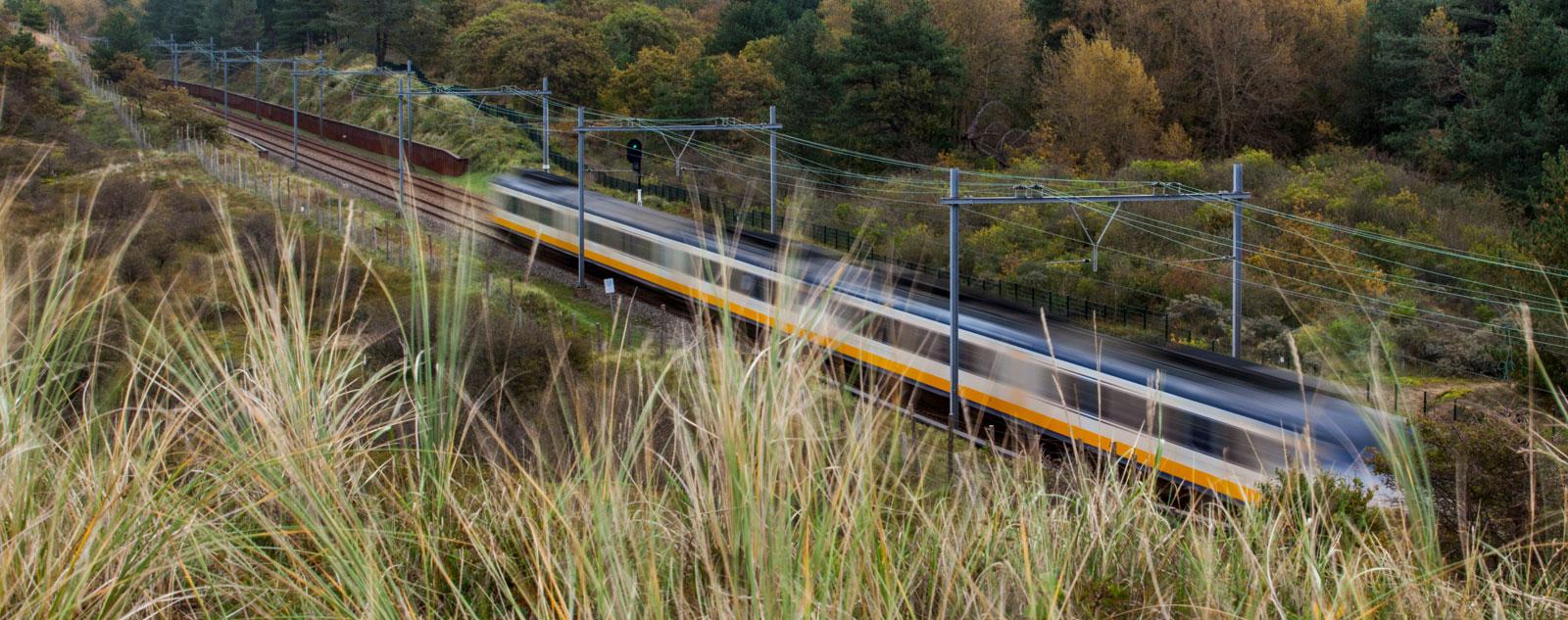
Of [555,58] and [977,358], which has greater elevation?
[555,58]

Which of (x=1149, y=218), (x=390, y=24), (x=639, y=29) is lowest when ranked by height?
(x=1149, y=218)

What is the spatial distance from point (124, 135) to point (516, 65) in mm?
11544

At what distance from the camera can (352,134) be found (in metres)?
39.0

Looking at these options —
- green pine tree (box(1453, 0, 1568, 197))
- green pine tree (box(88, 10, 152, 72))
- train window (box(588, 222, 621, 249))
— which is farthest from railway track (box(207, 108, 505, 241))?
green pine tree (box(1453, 0, 1568, 197))

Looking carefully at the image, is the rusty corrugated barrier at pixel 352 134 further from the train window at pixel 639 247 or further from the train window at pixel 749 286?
the train window at pixel 749 286

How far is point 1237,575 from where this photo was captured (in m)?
2.83

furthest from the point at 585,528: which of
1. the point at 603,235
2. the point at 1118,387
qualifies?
the point at 603,235

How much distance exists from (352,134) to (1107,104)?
22.3m

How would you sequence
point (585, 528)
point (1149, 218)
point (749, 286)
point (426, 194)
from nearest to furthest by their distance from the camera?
point (585, 528) → point (749, 286) → point (1149, 218) → point (426, 194)

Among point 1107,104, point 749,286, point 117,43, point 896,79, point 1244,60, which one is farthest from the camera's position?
Result: point 117,43

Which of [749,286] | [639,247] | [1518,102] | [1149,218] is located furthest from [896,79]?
[749,286]

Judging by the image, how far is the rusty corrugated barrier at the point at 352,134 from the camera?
33.1 m

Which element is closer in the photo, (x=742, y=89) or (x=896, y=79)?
(x=896, y=79)

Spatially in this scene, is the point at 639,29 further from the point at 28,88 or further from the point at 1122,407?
the point at 1122,407
